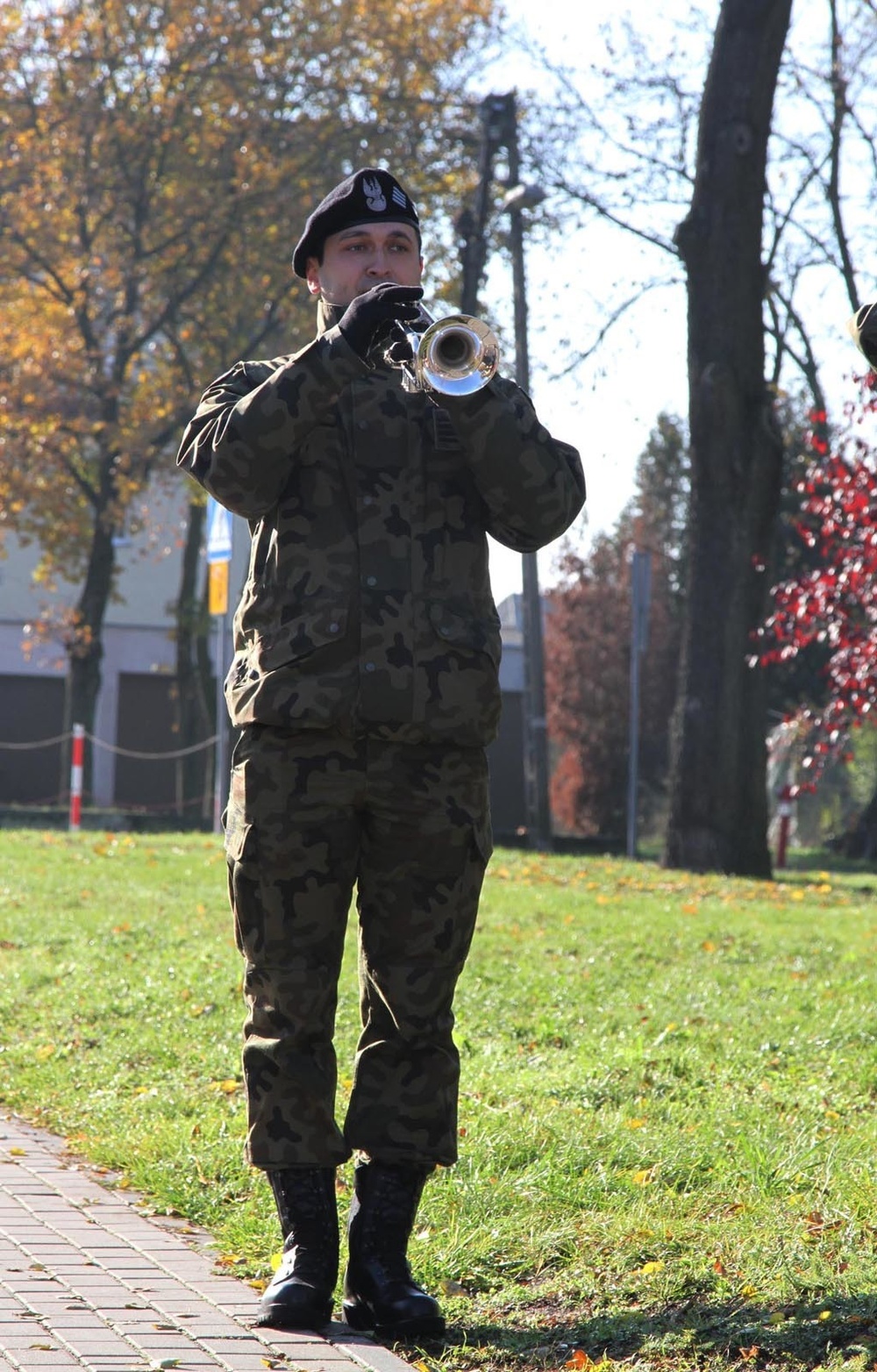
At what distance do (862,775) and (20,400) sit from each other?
23091mm

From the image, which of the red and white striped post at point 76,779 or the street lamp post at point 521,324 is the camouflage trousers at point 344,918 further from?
the street lamp post at point 521,324

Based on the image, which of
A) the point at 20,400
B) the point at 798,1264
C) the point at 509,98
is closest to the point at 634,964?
the point at 798,1264

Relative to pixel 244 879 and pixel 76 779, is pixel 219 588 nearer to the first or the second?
pixel 76 779

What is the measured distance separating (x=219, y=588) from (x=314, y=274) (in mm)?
11997

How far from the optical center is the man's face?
3775 millimetres

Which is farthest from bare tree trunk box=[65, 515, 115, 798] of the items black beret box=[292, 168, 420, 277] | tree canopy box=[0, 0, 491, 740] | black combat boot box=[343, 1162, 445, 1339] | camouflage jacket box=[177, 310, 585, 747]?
black combat boot box=[343, 1162, 445, 1339]

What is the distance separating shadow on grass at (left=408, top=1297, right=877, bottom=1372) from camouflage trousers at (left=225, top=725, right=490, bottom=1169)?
372 mm

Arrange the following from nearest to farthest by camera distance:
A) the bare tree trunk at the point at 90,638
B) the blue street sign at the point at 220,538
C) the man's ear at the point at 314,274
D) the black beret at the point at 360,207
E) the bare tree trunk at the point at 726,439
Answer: the black beret at the point at 360,207 → the man's ear at the point at 314,274 → the blue street sign at the point at 220,538 → the bare tree trunk at the point at 726,439 → the bare tree trunk at the point at 90,638

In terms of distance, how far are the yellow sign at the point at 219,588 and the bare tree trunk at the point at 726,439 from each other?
4301 mm

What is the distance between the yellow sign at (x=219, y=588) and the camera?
1559 cm

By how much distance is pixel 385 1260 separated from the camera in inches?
144

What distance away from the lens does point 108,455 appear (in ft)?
93.7

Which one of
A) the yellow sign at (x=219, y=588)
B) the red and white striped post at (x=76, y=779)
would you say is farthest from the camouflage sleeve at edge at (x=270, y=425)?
the red and white striped post at (x=76, y=779)

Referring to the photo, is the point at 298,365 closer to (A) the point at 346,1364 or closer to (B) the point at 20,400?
(A) the point at 346,1364
